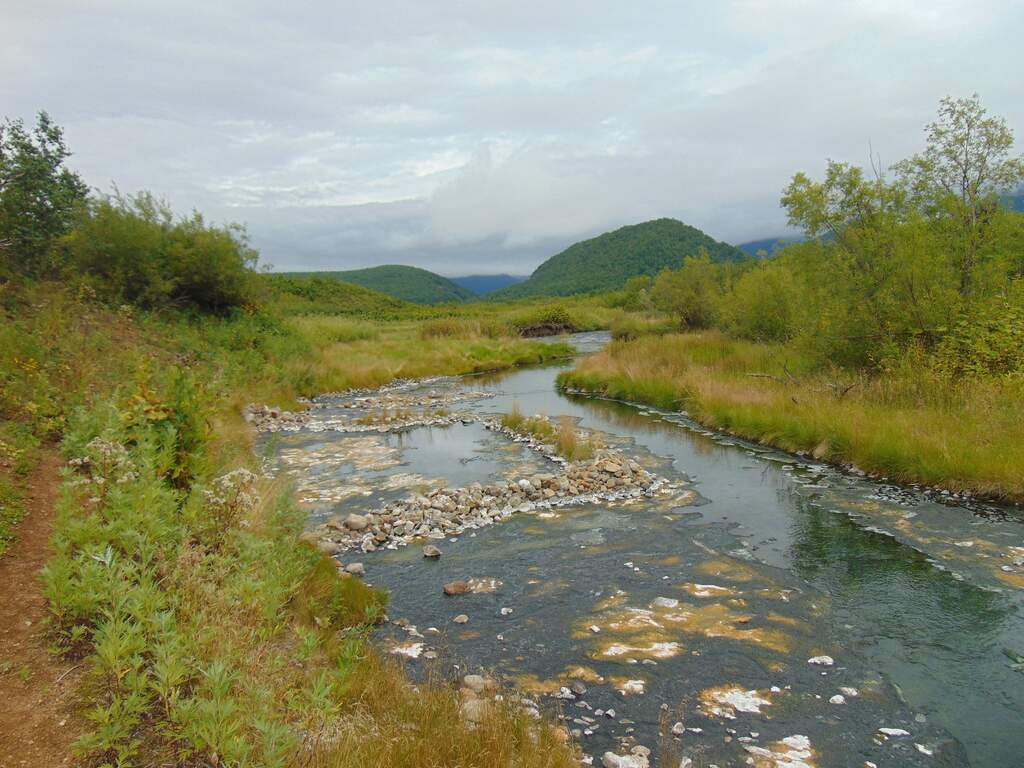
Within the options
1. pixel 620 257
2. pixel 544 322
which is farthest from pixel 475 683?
pixel 620 257

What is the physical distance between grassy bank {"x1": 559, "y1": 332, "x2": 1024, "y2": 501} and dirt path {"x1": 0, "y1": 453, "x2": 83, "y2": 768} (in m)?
12.4

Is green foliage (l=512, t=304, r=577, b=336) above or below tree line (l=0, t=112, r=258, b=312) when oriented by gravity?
below

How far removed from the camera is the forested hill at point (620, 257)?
143500mm

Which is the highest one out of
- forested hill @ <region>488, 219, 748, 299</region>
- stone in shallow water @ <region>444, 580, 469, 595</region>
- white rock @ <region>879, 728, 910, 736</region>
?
forested hill @ <region>488, 219, 748, 299</region>

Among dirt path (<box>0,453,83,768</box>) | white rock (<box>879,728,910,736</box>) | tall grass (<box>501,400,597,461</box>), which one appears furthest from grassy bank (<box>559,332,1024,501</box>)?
dirt path (<box>0,453,83,768</box>)

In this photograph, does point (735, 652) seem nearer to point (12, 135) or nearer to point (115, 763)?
point (115, 763)

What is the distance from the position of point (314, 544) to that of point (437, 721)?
456 centimetres

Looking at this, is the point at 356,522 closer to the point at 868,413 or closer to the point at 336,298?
the point at 868,413

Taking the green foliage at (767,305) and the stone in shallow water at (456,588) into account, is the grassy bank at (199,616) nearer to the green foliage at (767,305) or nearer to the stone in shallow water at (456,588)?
the stone in shallow water at (456,588)

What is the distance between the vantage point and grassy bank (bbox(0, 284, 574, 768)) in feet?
11.7

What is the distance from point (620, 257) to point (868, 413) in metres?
150

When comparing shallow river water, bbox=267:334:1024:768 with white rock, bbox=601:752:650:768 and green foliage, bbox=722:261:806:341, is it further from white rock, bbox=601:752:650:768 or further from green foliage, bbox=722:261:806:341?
green foliage, bbox=722:261:806:341

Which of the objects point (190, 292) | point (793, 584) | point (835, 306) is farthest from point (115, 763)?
point (190, 292)

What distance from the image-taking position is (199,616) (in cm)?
429
